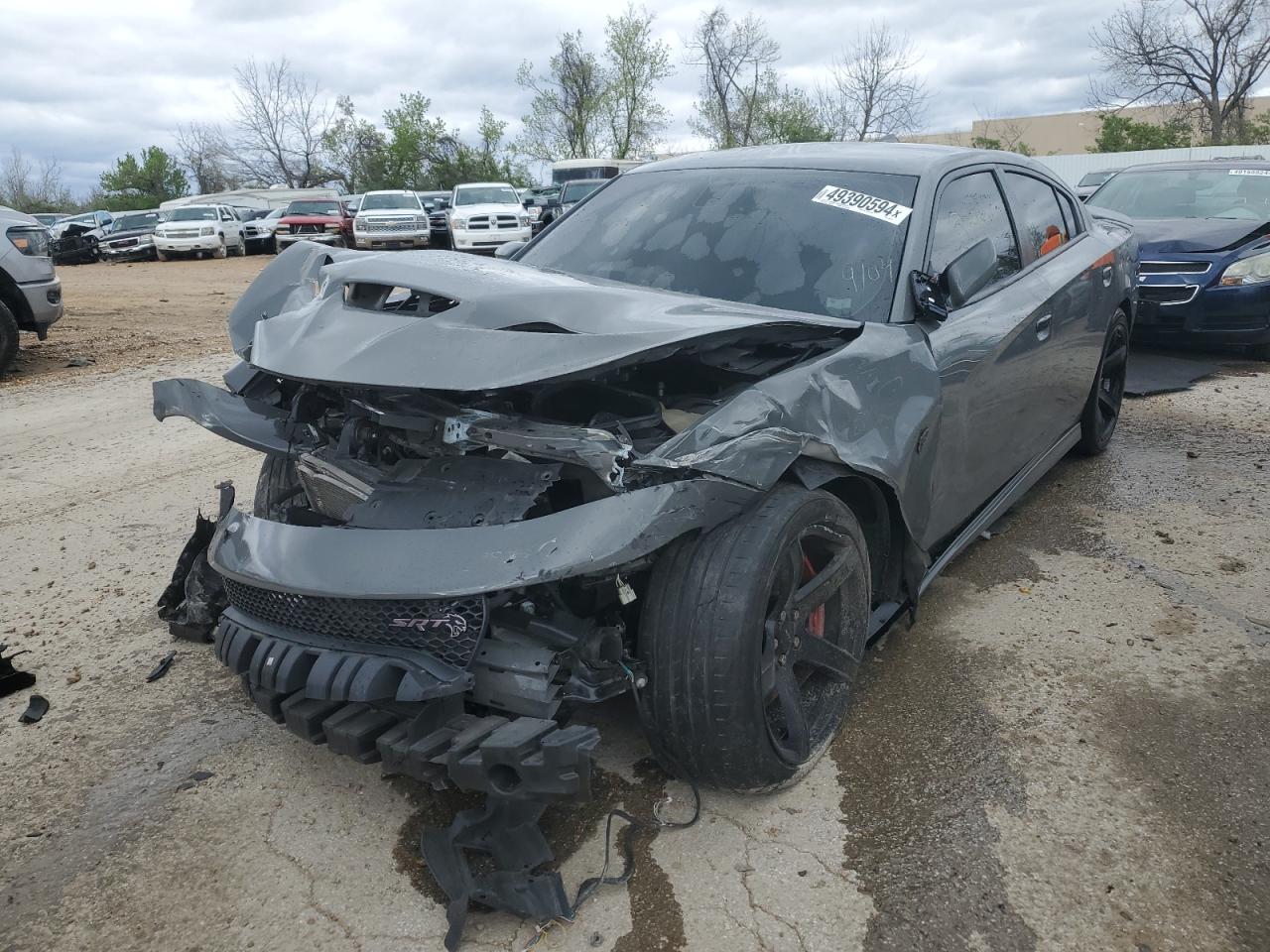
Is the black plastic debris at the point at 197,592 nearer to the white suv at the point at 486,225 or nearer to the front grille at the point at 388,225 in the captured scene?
the white suv at the point at 486,225

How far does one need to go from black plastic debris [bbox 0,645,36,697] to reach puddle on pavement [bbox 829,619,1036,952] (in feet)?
8.60

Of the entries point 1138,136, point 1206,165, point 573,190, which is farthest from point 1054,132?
point 1206,165

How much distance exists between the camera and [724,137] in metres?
46.9

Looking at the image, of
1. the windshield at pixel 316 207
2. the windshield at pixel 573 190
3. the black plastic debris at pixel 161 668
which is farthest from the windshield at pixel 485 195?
the black plastic debris at pixel 161 668

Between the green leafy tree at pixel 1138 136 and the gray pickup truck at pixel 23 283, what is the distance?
109 ft

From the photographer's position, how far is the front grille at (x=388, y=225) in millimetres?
22547

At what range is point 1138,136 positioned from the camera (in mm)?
32781

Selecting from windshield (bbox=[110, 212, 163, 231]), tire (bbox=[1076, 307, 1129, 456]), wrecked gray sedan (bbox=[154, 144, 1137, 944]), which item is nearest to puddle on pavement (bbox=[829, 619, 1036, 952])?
wrecked gray sedan (bbox=[154, 144, 1137, 944])

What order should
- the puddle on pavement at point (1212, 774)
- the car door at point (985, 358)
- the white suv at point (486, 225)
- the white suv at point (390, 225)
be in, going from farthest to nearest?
the white suv at point (390, 225)
the white suv at point (486, 225)
the car door at point (985, 358)
the puddle on pavement at point (1212, 774)

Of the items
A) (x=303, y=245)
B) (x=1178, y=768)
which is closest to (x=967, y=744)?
(x=1178, y=768)

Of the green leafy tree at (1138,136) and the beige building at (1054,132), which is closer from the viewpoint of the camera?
the green leafy tree at (1138,136)

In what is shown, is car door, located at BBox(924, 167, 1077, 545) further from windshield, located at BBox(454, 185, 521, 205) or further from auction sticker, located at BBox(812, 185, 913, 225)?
windshield, located at BBox(454, 185, 521, 205)

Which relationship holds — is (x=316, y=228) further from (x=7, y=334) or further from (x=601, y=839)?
(x=601, y=839)

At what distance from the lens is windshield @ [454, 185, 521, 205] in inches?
876
